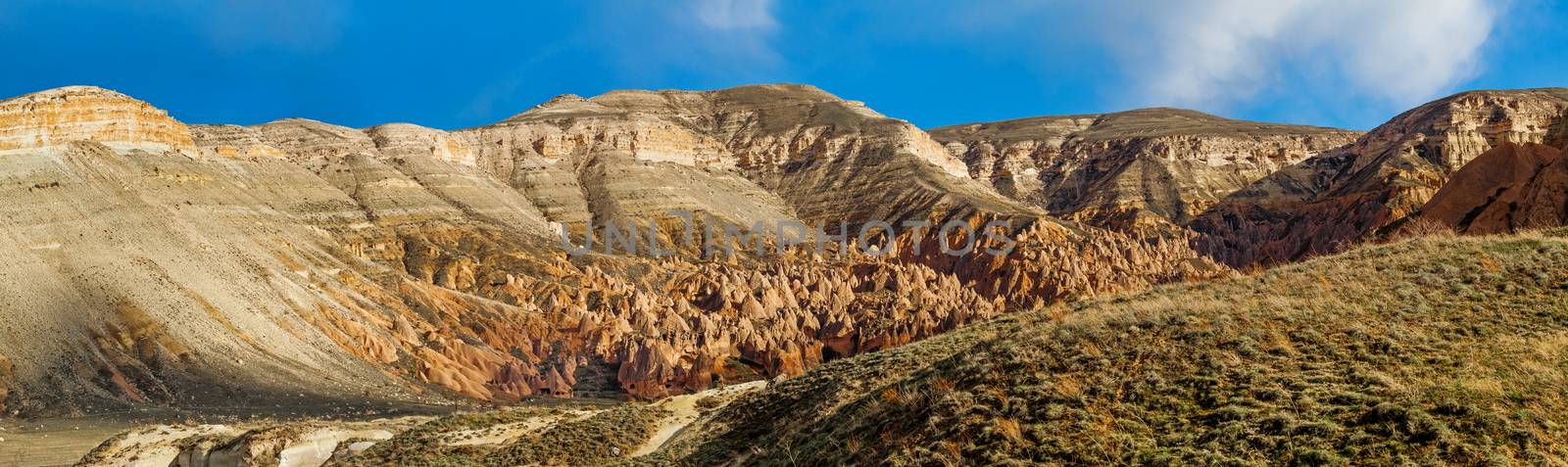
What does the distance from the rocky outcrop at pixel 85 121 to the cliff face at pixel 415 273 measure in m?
0.36

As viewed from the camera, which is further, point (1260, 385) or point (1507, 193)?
point (1507, 193)

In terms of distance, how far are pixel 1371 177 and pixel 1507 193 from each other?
354ft

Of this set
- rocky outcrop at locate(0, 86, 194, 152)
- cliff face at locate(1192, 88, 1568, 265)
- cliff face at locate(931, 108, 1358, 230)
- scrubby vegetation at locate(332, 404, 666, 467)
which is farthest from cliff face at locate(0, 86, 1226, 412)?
cliff face at locate(931, 108, 1358, 230)

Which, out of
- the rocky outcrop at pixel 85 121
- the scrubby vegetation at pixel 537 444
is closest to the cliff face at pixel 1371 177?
→ the scrubby vegetation at pixel 537 444

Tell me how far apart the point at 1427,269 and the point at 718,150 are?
6699 inches

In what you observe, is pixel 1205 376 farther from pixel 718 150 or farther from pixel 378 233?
pixel 718 150

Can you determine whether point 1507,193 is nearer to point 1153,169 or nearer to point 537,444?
point 537,444

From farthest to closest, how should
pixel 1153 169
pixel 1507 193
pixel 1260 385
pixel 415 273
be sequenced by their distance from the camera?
pixel 1153 169, pixel 415 273, pixel 1507 193, pixel 1260 385

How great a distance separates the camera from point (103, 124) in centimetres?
9994

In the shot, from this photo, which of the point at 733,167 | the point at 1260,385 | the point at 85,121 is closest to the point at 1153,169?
the point at 733,167

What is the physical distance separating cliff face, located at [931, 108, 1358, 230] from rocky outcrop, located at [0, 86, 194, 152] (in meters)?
117

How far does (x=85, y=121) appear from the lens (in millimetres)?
97562

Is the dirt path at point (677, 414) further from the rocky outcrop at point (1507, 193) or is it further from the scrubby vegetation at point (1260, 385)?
the rocky outcrop at point (1507, 193)

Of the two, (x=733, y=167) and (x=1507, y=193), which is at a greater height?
(x=733, y=167)
